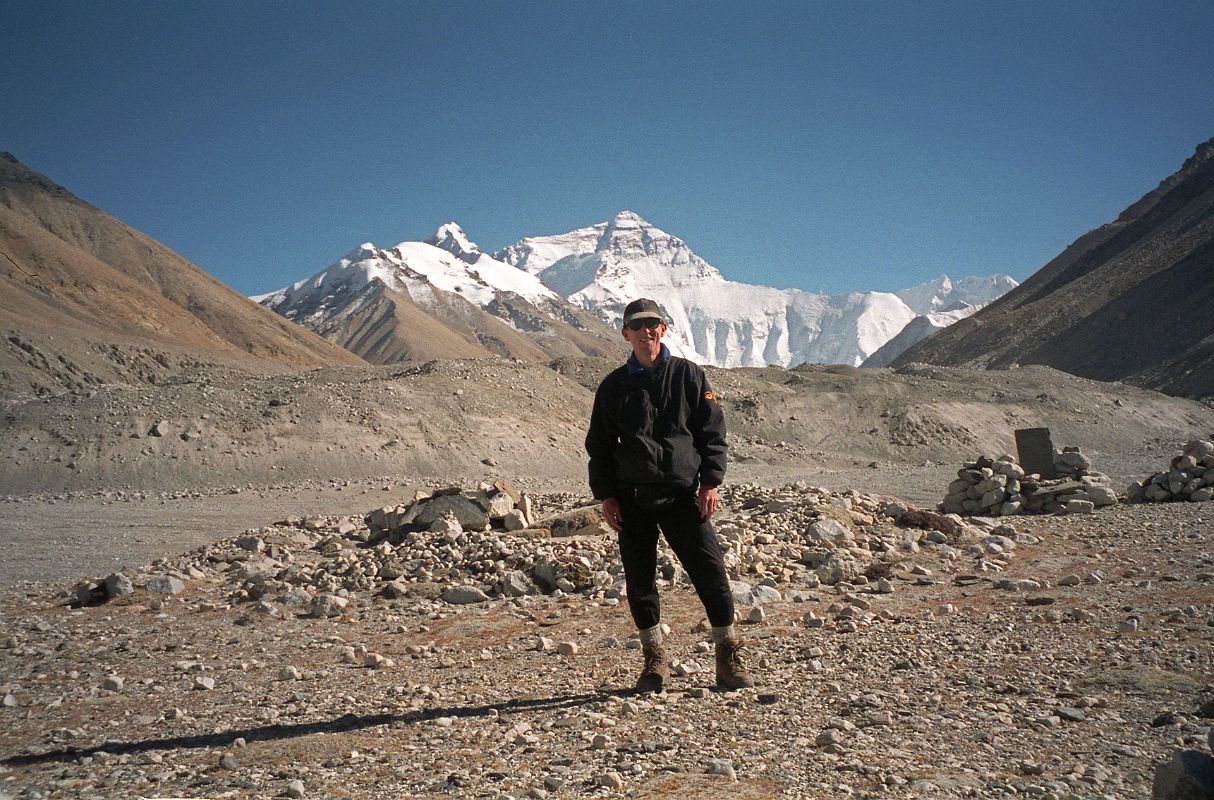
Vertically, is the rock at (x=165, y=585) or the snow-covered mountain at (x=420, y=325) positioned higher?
the snow-covered mountain at (x=420, y=325)

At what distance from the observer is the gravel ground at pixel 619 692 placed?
3.88m

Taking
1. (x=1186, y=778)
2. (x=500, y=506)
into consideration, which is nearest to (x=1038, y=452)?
(x=500, y=506)

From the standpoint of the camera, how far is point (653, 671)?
512cm

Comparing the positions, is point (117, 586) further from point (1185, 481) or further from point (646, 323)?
point (1185, 481)

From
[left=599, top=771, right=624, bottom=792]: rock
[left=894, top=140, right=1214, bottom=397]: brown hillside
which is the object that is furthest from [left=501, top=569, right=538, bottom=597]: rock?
[left=894, top=140, right=1214, bottom=397]: brown hillside

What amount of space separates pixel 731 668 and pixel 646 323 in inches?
82.4

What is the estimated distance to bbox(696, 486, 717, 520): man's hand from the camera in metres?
5.01

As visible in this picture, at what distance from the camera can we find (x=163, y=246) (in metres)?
105

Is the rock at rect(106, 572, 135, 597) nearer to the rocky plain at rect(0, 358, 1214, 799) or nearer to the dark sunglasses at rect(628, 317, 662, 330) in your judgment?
the rocky plain at rect(0, 358, 1214, 799)

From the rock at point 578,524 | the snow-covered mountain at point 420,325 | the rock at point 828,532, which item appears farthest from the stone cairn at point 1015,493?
the snow-covered mountain at point 420,325

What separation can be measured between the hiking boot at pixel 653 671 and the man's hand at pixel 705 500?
0.87 meters

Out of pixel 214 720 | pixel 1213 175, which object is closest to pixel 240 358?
pixel 214 720

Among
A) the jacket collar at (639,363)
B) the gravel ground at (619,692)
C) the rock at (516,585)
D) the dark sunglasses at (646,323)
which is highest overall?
the dark sunglasses at (646,323)

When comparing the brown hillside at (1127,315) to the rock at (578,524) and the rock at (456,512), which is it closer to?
the rock at (578,524)
